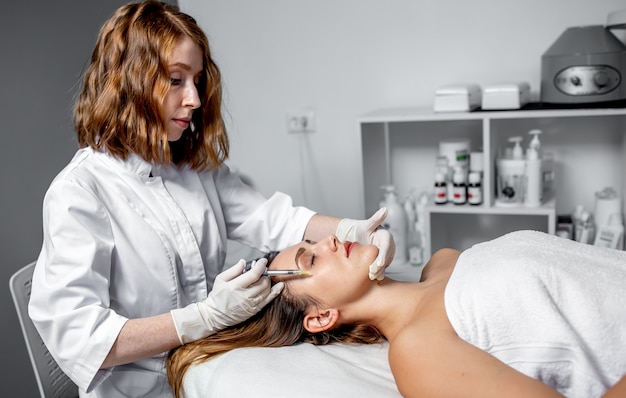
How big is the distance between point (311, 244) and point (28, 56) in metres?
1.16

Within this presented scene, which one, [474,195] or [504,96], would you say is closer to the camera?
[504,96]

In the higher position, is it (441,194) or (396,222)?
(441,194)

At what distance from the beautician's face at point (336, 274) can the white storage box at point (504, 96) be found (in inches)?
37.2

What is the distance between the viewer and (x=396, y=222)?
7.55 ft

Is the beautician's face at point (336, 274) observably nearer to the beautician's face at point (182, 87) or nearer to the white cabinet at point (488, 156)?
the beautician's face at point (182, 87)

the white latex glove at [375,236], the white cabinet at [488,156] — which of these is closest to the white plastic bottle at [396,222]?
the white cabinet at [488,156]

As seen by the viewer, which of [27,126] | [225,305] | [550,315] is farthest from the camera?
[27,126]

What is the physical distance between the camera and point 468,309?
116cm

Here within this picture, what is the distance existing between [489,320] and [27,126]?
155cm

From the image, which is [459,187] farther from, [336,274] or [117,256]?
[117,256]

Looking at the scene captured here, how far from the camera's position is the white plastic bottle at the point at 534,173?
210cm

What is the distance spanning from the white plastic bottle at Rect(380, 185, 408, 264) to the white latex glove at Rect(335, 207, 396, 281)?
68 centimetres

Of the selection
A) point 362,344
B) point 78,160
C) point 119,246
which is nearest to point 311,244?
point 362,344

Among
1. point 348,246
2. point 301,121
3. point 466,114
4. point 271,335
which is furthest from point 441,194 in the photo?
point 271,335
